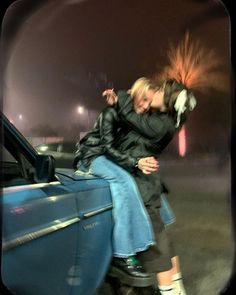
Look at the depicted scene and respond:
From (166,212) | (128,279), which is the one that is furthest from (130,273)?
(166,212)

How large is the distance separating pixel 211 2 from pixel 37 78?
22.2 inches

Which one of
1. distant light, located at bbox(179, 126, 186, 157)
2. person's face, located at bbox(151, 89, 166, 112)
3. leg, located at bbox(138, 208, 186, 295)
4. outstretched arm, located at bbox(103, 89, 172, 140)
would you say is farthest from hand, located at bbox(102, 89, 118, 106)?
leg, located at bbox(138, 208, 186, 295)

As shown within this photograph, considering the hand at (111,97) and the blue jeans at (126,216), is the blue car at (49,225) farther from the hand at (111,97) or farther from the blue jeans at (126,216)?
the hand at (111,97)

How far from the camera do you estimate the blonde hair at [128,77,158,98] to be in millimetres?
1573

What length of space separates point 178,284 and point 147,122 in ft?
1.94

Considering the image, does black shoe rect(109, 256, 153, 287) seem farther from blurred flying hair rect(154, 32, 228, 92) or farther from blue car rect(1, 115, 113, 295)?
blurred flying hair rect(154, 32, 228, 92)

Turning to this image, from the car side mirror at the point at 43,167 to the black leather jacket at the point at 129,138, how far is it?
1.47 ft

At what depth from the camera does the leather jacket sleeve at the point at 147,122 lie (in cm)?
Result: 161

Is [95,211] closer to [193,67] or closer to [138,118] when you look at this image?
[138,118]

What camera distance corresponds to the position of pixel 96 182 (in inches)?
61.4

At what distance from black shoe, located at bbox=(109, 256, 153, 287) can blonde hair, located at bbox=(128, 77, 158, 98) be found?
570mm

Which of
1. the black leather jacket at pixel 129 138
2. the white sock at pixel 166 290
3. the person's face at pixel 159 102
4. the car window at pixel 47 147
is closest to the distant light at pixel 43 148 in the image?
the car window at pixel 47 147

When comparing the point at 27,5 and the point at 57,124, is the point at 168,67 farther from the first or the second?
the point at 27,5

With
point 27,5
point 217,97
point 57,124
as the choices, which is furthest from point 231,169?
point 27,5
